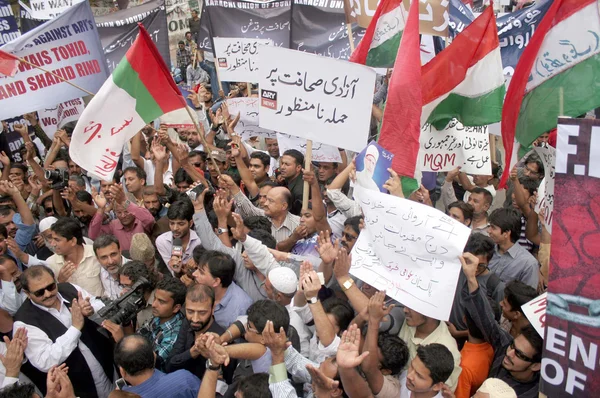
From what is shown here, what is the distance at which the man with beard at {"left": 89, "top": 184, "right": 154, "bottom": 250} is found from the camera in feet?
19.5

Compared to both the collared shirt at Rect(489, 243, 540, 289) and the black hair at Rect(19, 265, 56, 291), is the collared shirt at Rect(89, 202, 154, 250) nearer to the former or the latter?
the black hair at Rect(19, 265, 56, 291)

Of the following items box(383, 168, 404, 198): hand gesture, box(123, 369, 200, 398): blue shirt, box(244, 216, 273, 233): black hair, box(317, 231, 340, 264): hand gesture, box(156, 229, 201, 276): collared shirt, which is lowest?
box(156, 229, 201, 276): collared shirt

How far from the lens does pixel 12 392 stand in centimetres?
337

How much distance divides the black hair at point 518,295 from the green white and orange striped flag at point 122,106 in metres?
3.31

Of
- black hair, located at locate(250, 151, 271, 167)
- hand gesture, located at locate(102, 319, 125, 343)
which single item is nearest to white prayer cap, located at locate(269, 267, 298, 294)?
hand gesture, located at locate(102, 319, 125, 343)

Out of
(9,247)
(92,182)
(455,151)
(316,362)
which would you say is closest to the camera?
(316,362)

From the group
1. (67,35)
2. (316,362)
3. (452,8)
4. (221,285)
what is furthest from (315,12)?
(316,362)

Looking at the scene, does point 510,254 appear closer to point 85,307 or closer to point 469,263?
point 469,263

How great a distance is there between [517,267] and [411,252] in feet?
5.47

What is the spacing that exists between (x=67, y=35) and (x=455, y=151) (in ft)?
14.4

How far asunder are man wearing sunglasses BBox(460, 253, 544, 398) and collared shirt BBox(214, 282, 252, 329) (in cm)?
160

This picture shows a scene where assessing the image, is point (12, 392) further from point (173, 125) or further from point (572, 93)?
point (173, 125)

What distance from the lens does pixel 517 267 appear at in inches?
194

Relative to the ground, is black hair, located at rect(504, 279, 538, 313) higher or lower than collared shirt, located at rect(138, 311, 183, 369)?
higher
